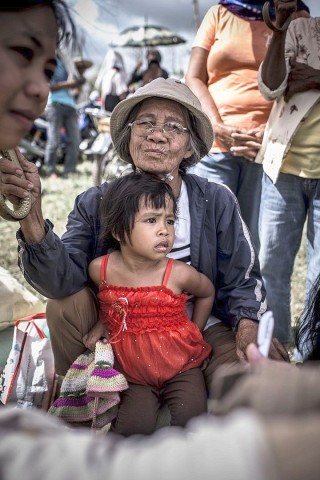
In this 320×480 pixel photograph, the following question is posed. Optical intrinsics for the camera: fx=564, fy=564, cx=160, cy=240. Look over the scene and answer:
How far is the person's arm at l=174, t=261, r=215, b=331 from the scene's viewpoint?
7.26 feet

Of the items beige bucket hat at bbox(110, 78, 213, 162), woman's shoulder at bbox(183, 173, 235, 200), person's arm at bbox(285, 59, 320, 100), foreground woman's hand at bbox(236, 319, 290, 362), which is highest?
person's arm at bbox(285, 59, 320, 100)

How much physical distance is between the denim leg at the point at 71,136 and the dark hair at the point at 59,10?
7.46m

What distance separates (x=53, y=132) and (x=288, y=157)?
6363mm

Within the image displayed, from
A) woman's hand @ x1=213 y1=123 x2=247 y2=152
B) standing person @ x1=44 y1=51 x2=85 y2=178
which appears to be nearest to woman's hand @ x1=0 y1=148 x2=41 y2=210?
woman's hand @ x1=213 y1=123 x2=247 y2=152

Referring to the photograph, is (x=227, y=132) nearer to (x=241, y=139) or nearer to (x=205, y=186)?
(x=241, y=139)

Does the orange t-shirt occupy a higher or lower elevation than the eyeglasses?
higher

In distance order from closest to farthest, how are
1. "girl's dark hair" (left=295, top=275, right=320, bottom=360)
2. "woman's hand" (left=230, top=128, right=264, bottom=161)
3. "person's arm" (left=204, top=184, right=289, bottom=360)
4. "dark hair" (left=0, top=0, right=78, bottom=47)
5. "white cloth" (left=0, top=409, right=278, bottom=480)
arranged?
"white cloth" (left=0, top=409, right=278, bottom=480), "dark hair" (left=0, top=0, right=78, bottom=47), "girl's dark hair" (left=295, top=275, right=320, bottom=360), "person's arm" (left=204, top=184, right=289, bottom=360), "woman's hand" (left=230, top=128, right=264, bottom=161)

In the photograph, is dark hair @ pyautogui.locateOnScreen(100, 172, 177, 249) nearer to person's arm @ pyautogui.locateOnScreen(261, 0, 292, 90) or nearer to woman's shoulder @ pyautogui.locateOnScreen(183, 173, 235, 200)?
woman's shoulder @ pyautogui.locateOnScreen(183, 173, 235, 200)

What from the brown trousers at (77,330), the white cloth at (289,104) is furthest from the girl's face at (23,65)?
the white cloth at (289,104)

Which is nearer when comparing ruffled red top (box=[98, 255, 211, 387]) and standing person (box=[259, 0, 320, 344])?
ruffled red top (box=[98, 255, 211, 387])

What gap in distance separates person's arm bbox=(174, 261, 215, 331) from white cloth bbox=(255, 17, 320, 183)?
865 millimetres

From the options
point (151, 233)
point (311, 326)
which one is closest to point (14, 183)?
point (151, 233)

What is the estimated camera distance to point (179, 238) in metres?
2.37

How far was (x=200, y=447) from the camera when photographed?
75 centimetres
